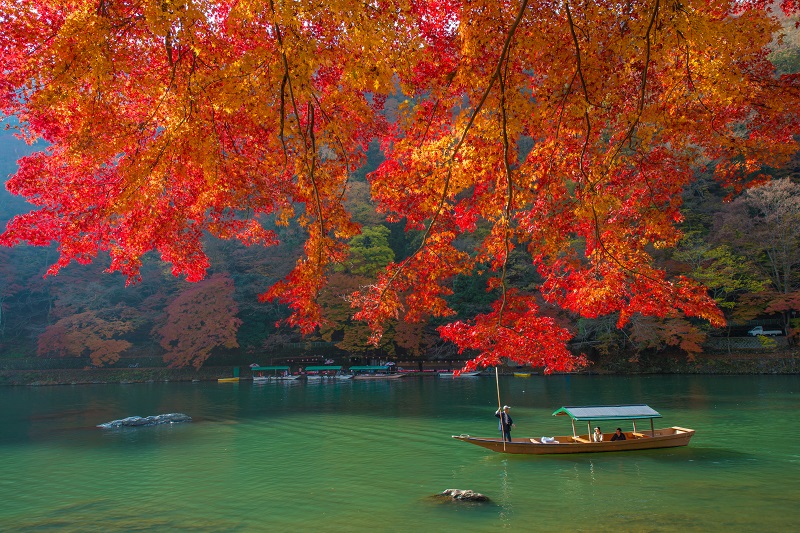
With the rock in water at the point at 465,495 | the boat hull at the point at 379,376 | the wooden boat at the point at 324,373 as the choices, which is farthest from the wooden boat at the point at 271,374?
the rock in water at the point at 465,495

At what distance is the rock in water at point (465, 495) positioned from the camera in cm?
861

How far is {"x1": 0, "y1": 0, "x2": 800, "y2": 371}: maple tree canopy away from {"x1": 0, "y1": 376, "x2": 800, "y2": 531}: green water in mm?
2984

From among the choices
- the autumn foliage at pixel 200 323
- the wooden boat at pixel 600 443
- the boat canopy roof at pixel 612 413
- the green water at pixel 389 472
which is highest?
the autumn foliage at pixel 200 323

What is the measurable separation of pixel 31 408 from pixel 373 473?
1951 cm

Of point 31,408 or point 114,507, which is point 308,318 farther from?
point 31,408

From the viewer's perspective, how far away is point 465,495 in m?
8.71

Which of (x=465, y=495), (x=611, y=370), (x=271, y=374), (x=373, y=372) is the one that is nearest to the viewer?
(x=465, y=495)

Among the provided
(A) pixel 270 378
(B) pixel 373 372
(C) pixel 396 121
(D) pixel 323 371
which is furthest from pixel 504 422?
(D) pixel 323 371

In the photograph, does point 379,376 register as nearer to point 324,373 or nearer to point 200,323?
point 324,373

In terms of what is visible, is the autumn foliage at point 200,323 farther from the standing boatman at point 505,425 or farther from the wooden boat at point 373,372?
the standing boatman at point 505,425

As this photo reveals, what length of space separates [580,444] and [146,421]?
14.1 meters

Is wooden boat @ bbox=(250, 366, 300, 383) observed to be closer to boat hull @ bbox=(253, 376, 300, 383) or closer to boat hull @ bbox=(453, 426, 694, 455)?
boat hull @ bbox=(253, 376, 300, 383)

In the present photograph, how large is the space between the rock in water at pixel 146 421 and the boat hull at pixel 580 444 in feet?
36.8

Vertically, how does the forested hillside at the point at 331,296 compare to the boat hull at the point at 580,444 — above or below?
above
